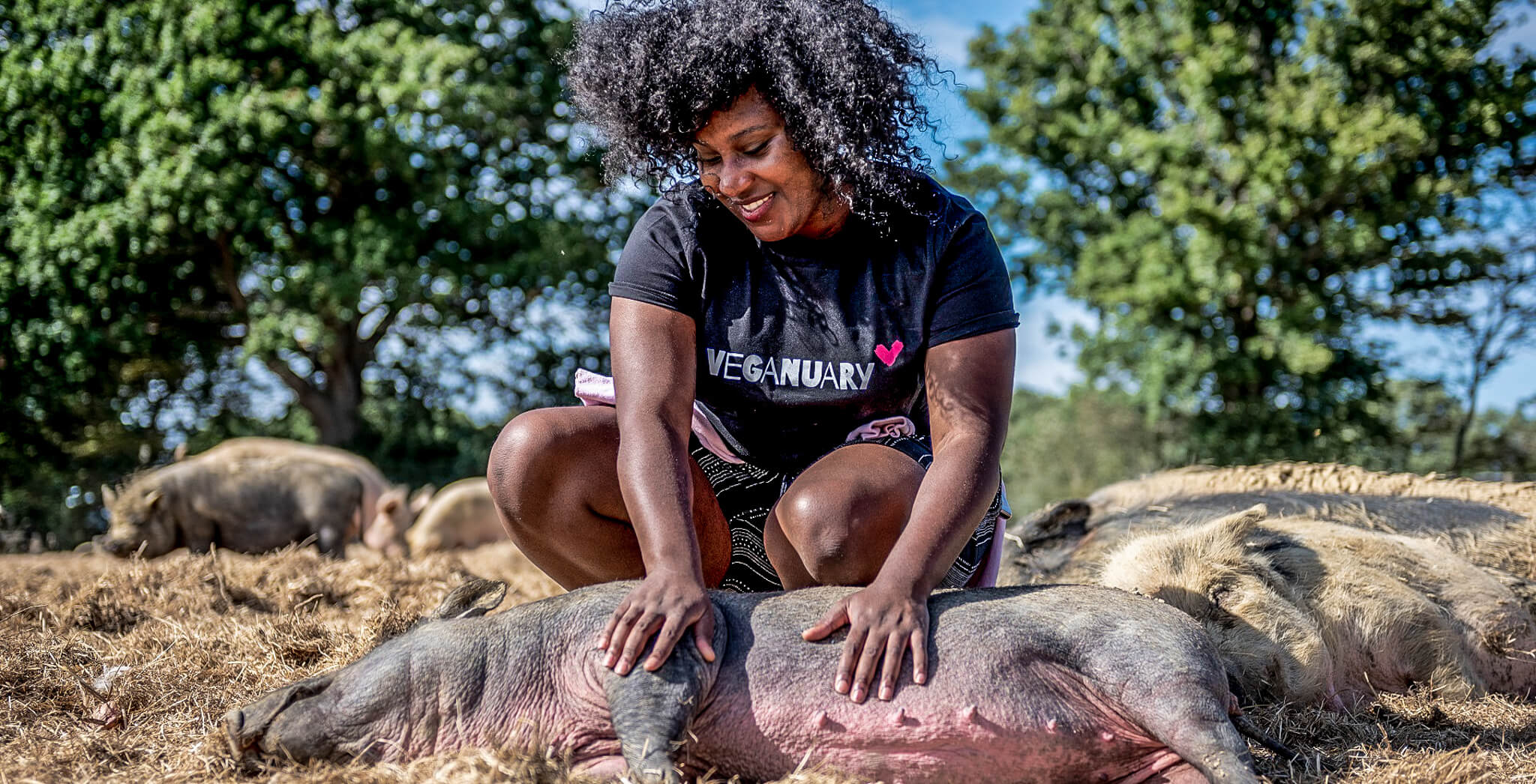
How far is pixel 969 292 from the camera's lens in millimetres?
2967

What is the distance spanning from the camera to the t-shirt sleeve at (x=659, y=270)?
119 inches

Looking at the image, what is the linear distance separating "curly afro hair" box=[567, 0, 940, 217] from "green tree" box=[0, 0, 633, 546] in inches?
453

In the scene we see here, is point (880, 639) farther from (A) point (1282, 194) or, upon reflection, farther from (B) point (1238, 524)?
(A) point (1282, 194)

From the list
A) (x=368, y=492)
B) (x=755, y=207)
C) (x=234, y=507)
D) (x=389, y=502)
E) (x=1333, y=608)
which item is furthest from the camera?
(x=389, y=502)

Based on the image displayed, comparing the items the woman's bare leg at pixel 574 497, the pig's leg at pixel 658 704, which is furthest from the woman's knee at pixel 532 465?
the pig's leg at pixel 658 704

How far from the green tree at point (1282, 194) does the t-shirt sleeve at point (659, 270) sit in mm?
12746

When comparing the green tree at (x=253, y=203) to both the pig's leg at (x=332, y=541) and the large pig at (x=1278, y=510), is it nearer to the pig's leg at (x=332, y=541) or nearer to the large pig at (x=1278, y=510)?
the pig's leg at (x=332, y=541)

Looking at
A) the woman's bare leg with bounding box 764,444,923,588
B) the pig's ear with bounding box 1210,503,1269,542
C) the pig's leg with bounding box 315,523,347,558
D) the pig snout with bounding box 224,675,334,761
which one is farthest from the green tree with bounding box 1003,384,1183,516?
the pig snout with bounding box 224,675,334,761

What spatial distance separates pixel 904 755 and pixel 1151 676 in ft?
1.89

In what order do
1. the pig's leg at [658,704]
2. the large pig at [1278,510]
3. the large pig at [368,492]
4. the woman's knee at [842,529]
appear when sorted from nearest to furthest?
the pig's leg at [658,704] < the woman's knee at [842,529] < the large pig at [1278,510] < the large pig at [368,492]

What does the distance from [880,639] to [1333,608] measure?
2232mm

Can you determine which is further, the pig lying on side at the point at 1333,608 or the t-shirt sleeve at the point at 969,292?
Answer: the pig lying on side at the point at 1333,608

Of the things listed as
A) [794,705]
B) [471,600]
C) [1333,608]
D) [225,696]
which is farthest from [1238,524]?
[225,696]

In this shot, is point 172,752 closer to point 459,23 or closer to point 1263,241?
point 1263,241
